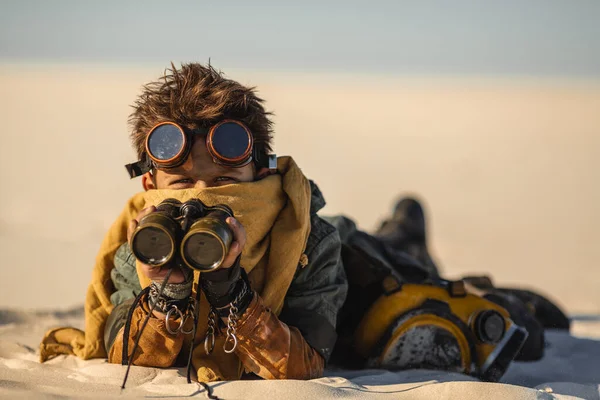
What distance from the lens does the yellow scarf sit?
372 centimetres

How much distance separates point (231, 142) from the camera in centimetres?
372

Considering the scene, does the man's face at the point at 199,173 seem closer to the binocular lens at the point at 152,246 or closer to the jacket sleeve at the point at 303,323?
the jacket sleeve at the point at 303,323

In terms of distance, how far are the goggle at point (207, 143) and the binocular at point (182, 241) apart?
0.63 metres

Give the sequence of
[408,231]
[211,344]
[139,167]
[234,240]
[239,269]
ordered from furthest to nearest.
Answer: [408,231], [139,167], [211,344], [239,269], [234,240]

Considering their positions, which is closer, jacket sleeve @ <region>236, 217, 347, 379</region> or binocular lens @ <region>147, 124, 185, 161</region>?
jacket sleeve @ <region>236, 217, 347, 379</region>

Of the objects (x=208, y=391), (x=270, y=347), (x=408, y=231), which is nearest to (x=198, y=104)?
(x=270, y=347)

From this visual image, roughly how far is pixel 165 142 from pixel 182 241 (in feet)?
2.62

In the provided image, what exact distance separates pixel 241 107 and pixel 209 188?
46 cm

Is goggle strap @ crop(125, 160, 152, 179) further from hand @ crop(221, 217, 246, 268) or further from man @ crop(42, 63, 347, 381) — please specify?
hand @ crop(221, 217, 246, 268)

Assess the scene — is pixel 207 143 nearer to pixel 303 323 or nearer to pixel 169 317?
pixel 169 317

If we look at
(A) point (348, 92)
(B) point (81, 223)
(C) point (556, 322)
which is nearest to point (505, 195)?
(B) point (81, 223)

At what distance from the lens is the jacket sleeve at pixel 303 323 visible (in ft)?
11.5

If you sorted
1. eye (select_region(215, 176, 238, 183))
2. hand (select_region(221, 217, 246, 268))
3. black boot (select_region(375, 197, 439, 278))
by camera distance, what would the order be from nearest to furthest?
1. hand (select_region(221, 217, 246, 268))
2. eye (select_region(215, 176, 238, 183))
3. black boot (select_region(375, 197, 439, 278))

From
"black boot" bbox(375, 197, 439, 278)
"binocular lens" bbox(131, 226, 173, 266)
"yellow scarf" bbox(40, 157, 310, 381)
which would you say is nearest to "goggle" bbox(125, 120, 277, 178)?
"yellow scarf" bbox(40, 157, 310, 381)
